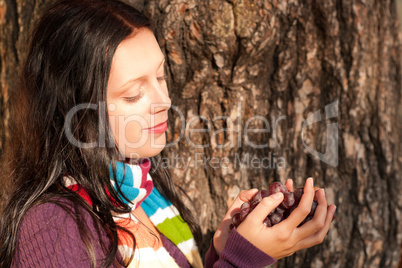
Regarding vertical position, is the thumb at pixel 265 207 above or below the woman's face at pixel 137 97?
below

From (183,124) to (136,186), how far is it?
0.59 meters

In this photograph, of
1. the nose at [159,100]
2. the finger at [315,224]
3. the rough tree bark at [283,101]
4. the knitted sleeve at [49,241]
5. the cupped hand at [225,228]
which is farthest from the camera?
the rough tree bark at [283,101]

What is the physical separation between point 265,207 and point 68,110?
0.79m

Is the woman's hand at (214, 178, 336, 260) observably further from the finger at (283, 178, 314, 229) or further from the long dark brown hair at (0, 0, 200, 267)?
the long dark brown hair at (0, 0, 200, 267)

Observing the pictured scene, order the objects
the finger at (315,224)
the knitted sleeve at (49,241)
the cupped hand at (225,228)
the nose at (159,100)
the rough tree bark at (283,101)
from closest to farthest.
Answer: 1. the knitted sleeve at (49,241)
2. the finger at (315,224)
3. the nose at (159,100)
4. the cupped hand at (225,228)
5. the rough tree bark at (283,101)

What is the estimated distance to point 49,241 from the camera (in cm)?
139

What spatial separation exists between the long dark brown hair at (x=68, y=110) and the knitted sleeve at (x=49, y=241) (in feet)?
0.14

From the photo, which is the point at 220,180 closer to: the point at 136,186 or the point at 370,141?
the point at 136,186

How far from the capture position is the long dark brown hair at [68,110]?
5.03ft

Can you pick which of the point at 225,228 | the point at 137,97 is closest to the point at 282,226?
the point at 225,228

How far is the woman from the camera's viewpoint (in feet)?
4.78

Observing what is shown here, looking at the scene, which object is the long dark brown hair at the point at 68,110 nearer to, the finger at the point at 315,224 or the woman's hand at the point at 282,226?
the woman's hand at the point at 282,226

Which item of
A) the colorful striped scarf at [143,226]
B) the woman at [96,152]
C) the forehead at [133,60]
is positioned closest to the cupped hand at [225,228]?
the woman at [96,152]

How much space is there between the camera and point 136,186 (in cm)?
172
